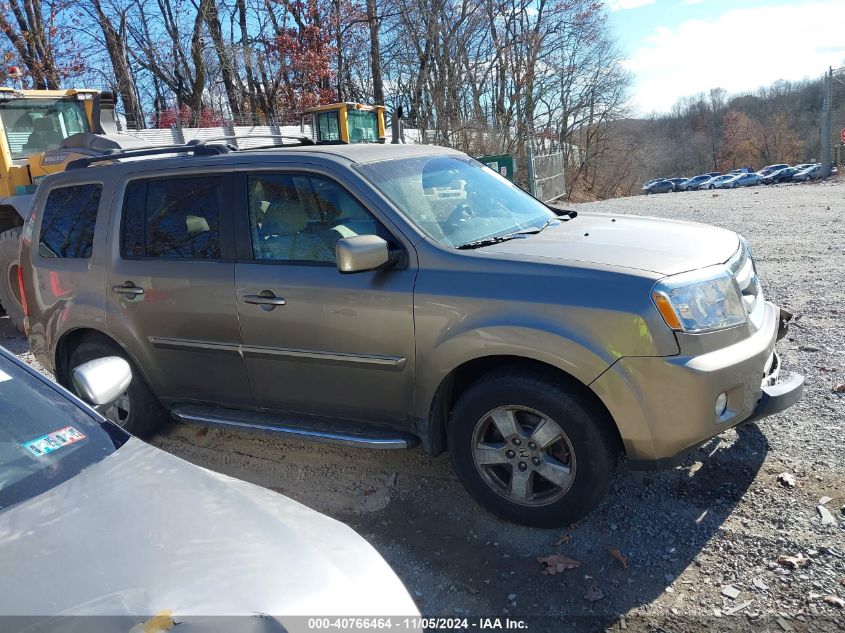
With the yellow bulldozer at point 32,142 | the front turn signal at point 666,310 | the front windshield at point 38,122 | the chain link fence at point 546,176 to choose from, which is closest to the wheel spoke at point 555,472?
the front turn signal at point 666,310

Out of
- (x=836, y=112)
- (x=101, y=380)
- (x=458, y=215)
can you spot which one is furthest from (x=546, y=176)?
(x=101, y=380)

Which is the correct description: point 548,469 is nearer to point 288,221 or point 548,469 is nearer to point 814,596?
point 814,596

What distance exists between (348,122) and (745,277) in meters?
13.8

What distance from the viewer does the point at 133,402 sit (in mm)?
4539

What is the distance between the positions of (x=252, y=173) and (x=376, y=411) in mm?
1612

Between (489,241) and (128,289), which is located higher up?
(489,241)

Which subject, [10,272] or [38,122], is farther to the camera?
[38,122]

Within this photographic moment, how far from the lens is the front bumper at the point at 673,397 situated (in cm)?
289

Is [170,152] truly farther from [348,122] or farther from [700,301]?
[348,122]

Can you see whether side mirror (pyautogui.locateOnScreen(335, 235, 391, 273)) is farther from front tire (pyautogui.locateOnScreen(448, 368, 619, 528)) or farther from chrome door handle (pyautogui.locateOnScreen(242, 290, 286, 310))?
front tire (pyautogui.locateOnScreen(448, 368, 619, 528))

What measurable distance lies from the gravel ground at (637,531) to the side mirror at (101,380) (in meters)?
1.48

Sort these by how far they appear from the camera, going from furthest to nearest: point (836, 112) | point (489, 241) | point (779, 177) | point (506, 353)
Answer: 1. point (779, 177)
2. point (836, 112)
3. point (489, 241)
4. point (506, 353)

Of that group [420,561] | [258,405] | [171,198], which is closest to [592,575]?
[420,561]

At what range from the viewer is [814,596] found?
268cm
